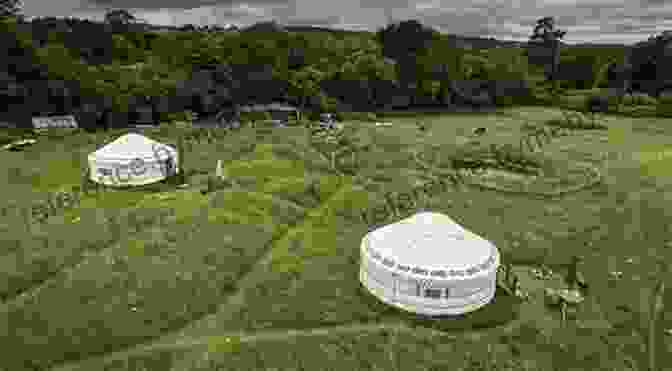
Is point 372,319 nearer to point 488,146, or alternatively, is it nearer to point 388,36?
point 488,146

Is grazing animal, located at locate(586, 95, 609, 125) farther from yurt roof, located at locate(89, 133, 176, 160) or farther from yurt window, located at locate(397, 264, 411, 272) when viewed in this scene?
yurt window, located at locate(397, 264, 411, 272)

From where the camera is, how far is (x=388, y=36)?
123m

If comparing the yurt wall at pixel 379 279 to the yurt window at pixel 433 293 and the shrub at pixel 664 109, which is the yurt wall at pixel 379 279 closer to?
the yurt window at pixel 433 293

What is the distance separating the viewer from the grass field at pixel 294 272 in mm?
19516

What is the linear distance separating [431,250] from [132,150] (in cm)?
2979

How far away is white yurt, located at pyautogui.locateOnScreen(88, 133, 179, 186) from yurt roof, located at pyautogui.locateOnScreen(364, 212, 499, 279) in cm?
2497

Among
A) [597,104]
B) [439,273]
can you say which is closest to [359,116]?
[597,104]

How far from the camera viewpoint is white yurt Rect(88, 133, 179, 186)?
39.2 meters

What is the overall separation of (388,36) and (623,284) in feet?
356

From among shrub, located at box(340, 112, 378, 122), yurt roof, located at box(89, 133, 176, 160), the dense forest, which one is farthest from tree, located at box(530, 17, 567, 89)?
yurt roof, located at box(89, 133, 176, 160)

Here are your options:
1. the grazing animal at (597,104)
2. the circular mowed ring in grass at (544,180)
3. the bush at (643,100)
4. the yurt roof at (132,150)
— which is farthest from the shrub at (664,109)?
the yurt roof at (132,150)

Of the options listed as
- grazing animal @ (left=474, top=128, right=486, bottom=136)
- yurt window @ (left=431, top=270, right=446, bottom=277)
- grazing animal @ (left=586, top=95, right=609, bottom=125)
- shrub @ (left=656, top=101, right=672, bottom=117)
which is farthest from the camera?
grazing animal @ (left=586, top=95, right=609, bottom=125)

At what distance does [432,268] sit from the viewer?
21312mm
